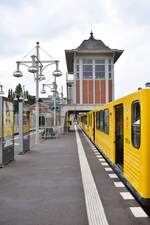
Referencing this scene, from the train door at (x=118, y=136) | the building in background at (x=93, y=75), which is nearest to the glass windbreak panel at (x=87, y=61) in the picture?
the building in background at (x=93, y=75)

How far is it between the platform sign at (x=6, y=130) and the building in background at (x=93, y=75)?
105 ft

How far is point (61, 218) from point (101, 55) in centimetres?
4261

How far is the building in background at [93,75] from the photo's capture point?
46.8 meters

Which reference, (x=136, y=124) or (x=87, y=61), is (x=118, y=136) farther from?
(x=87, y=61)

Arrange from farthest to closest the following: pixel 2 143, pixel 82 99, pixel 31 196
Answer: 1. pixel 82 99
2. pixel 2 143
3. pixel 31 196

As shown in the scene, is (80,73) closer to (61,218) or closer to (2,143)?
(2,143)

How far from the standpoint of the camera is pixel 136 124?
22.8 feet

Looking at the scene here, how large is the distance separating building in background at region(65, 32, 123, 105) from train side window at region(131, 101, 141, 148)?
3908cm

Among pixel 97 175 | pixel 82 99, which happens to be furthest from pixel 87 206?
pixel 82 99

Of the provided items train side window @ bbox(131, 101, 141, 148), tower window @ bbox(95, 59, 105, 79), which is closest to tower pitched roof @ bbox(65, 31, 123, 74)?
tower window @ bbox(95, 59, 105, 79)

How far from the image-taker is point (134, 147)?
7105 millimetres

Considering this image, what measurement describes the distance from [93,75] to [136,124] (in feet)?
133

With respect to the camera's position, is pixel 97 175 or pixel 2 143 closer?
pixel 97 175

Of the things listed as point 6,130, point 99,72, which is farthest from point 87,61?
point 6,130
